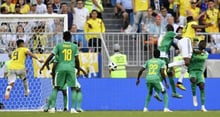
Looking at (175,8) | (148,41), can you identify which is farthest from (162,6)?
(148,41)

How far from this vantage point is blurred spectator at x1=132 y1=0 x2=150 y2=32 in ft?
120

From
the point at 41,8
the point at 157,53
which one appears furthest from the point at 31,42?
the point at 157,53

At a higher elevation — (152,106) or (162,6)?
(162,6)

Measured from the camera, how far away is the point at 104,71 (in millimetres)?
33875

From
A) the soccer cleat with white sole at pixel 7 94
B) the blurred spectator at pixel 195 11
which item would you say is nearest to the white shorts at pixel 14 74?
the soccer cleat with white sole at pixel 7 94

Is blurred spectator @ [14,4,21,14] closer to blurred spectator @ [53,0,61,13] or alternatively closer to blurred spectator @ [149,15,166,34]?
blurred spectator @ [53,0,61,13]

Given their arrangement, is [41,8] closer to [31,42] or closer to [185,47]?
[31,42]

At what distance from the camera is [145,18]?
36375 millimetres

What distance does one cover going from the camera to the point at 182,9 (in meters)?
37.3

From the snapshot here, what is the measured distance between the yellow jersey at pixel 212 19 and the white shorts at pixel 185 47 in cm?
647

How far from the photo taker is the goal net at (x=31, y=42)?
3300cm

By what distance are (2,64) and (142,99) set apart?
5045 mm

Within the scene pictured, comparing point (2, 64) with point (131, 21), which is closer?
point (2, 64)

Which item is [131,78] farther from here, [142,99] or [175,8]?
[175,8]
